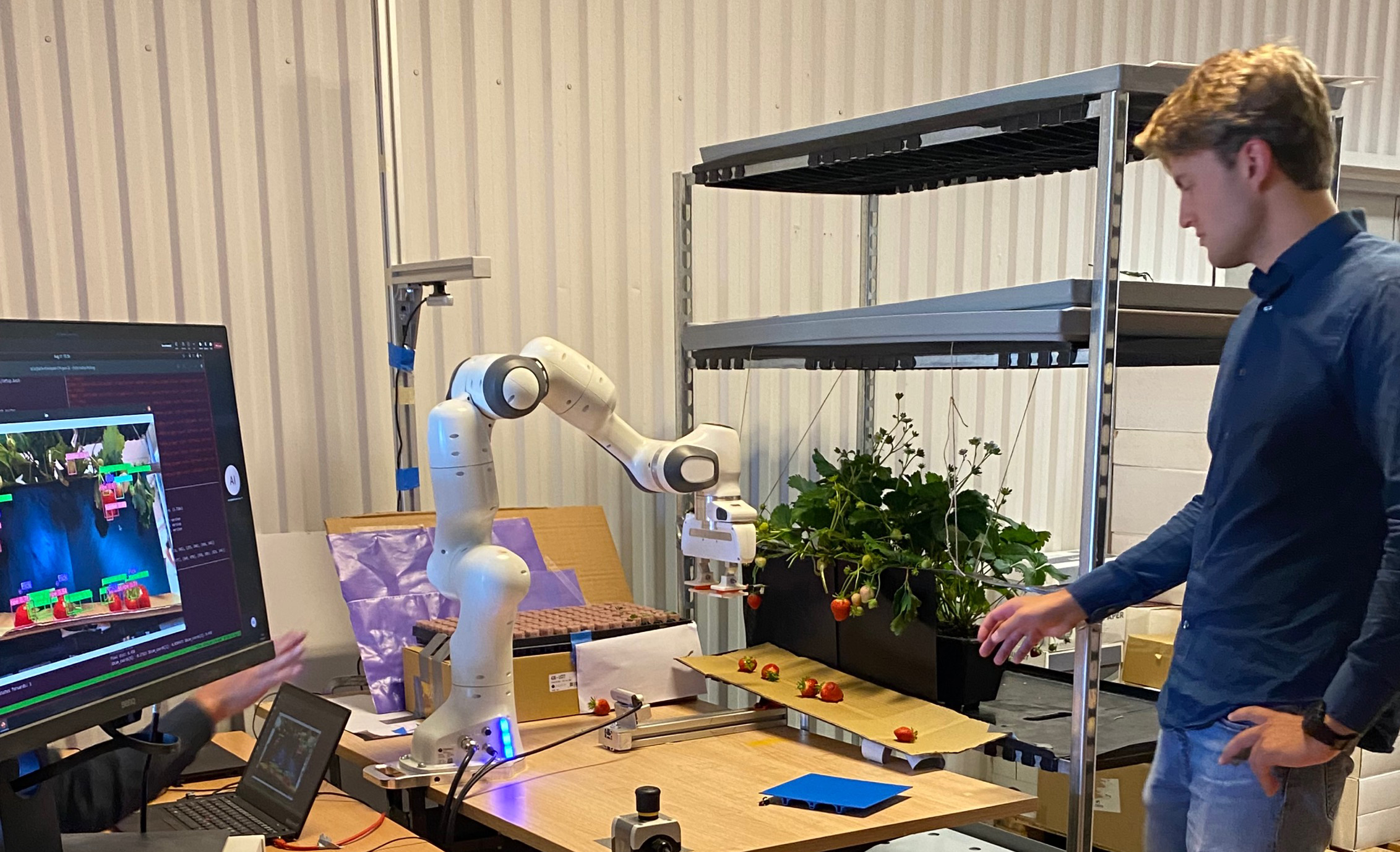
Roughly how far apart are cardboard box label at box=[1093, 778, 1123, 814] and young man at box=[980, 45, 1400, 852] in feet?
3.34

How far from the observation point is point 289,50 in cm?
249

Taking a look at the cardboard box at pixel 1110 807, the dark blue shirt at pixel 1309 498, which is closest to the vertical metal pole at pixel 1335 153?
the dark blue shirt at pixel 1309 498

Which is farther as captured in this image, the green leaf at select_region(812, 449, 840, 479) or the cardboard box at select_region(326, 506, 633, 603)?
the cardboard box at select_region(326, 506, 633, 603)

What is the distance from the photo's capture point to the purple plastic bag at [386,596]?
7.19ft

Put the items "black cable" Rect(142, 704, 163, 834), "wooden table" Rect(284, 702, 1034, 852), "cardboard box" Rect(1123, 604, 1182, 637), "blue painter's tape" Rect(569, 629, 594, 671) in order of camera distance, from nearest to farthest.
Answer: "black cable" Rect(142, 704, 163, 834) → "wooden table" Rect(284, 702, 1034, 852) → "blue painter's tape" Rect(569, 629, 594, 671) → "cardboard box" Rect(1123, 604, 1182, 637)

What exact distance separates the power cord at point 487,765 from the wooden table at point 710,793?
13 mm

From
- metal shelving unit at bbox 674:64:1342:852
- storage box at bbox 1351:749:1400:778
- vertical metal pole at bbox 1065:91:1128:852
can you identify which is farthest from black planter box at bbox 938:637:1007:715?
storage box at bbox 1351:749:1400:778

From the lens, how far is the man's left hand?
1.29 meters

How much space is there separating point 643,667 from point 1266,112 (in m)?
1.38

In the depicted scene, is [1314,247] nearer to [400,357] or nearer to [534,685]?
[534,685]

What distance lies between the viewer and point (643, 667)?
2.21 metres

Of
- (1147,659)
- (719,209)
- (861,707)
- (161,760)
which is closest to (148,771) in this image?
(161,760)

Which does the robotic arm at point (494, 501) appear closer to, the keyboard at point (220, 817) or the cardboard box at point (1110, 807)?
the keyboard at point (220, 817)

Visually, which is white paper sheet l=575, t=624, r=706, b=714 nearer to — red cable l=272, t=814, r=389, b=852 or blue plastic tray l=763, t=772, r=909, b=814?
blue plastic tray l=763, t=772, r=909, b=814
